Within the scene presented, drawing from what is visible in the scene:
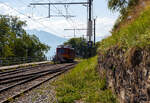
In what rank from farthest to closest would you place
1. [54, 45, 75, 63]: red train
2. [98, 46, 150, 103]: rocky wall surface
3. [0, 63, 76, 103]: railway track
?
[54, 45, 75, 63]: red train, [0, 63, 76, 103]: railway track, [98, 46, 150, 103]: rocky wall surface

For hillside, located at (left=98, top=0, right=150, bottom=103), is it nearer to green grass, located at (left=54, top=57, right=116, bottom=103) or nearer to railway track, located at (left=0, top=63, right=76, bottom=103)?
green grass, located at (left=54, top=57, right=116, bottom=103)

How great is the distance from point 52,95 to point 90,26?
13691mm

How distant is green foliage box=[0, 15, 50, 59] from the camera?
164 feet

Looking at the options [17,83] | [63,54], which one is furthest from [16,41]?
[17,83]

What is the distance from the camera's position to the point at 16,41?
58938mm

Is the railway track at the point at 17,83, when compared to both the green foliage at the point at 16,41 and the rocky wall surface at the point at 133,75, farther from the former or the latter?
the green foliage at the point at 16,41

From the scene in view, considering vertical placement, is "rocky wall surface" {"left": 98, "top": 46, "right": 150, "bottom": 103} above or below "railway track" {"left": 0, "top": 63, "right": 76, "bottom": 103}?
above

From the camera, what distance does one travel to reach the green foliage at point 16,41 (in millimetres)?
50097

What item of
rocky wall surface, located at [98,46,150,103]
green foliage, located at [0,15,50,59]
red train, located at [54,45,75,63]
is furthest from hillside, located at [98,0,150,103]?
green foliage, located at [0,15,50,59]

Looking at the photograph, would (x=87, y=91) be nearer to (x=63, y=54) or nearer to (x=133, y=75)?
(x=133, y=75)

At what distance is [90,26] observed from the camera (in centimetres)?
2114

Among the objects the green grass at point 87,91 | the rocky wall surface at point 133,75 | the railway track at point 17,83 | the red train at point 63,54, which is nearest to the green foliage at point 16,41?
the red train at point 63,54

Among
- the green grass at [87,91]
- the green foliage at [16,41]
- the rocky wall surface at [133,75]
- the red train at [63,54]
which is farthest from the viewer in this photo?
the green foliage at [16,41]

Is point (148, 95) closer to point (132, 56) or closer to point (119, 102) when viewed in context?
point (132, 56)
